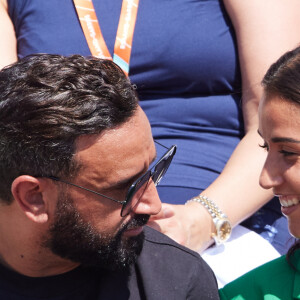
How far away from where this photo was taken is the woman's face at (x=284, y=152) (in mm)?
1771

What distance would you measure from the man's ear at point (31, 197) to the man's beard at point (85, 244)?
0.05m

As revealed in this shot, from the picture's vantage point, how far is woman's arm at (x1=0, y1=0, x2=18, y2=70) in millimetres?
2516

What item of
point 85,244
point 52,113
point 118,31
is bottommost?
point 85,244

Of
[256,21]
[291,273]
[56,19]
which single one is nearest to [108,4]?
[56,19]

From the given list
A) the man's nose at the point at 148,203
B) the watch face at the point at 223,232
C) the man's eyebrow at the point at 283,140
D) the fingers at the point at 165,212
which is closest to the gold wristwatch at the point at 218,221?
the watch face at the point at 223,232

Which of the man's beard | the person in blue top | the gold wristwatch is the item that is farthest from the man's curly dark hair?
the person in blue top

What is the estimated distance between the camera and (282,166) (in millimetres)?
1806

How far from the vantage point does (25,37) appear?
8.44 ft

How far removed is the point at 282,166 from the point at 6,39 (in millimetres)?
1298

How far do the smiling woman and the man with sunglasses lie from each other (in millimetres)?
207

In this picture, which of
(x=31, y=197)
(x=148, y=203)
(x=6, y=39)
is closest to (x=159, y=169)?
(x=148, y=203)

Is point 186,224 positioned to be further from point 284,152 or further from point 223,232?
point 284,152

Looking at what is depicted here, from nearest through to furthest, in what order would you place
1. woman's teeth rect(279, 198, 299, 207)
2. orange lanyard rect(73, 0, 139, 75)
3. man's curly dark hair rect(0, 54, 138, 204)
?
1. man's curly dark hair rect(0, 54, 138, 204)
2. woman's teeth rect(279, 198, 299, 207)
3. orange lanyard rect(73, 0, 139, 75)

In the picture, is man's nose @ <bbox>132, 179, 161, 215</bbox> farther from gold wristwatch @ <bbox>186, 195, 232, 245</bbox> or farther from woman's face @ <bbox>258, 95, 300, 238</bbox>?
gold wristwatch @ <bbox>186, 195, 232, 245</bbox>
